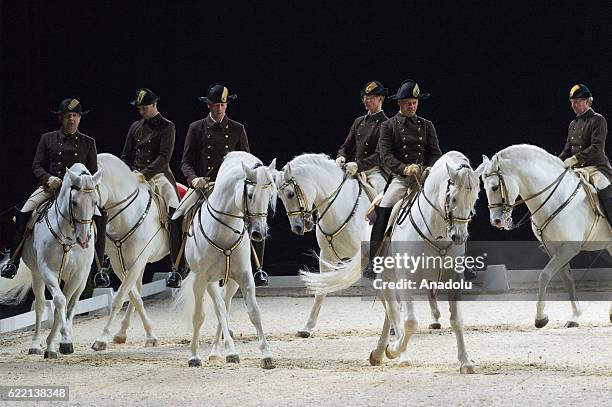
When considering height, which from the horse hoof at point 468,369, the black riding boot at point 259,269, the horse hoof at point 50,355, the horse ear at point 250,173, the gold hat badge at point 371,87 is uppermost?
the gold hat badge at point 371,87

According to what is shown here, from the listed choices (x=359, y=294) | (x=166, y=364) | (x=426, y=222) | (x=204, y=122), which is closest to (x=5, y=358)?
(x=166, y=364)

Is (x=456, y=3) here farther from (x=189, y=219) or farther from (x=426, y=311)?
(x=189, y=219)

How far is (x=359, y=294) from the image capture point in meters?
12.0

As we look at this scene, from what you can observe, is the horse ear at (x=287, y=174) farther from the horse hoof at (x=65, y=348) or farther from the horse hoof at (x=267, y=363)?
the horse hoof at (x=65, y=348)

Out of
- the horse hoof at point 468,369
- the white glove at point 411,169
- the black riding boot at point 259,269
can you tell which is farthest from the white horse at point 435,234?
the black riding boot at point 259,269

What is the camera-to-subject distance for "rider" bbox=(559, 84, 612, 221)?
8938mm

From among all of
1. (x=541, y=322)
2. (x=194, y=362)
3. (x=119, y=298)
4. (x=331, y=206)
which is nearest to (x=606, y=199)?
(x=541, y=322)

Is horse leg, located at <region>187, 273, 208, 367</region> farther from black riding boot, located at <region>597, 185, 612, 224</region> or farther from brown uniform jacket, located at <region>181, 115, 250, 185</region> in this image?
black riding boot, located at <region>597, 185, 612, 224</region>

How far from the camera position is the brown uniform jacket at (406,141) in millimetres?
7480

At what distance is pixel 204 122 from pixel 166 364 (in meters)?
1.80

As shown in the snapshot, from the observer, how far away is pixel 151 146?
8742 millimetres

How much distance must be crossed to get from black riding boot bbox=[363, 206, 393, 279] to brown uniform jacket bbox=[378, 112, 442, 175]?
0.32 meters

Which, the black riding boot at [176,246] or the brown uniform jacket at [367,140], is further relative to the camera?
the brown uniform jacket at [367,140]

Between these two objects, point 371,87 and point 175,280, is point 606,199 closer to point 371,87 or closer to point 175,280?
point 371,87
